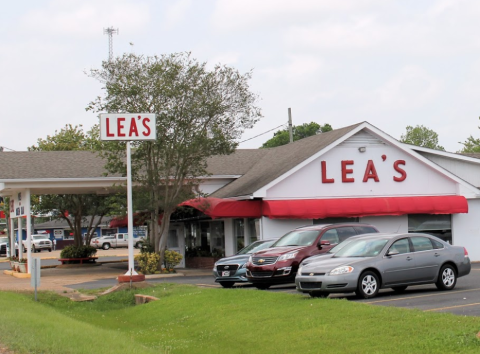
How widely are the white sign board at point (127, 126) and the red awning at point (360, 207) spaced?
9.07m

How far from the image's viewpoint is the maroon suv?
1992cm

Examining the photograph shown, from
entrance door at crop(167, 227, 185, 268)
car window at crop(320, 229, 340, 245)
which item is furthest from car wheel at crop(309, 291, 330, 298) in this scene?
entrance door at crop(167, 227, 185, 268)

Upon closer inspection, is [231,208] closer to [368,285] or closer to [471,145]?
[368,285]

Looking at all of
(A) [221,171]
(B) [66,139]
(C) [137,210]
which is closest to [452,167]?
(A) [221,171]

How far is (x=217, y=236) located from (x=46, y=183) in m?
8.39

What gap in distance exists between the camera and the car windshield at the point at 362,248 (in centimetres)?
1689

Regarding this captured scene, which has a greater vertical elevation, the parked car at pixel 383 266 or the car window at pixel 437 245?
the car window at pixel 437 245

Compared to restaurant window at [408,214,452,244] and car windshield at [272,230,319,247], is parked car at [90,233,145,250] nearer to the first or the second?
restaurant window at [408,214,452,244]

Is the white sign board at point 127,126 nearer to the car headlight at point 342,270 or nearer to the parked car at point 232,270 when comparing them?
the parked car at point 232,270

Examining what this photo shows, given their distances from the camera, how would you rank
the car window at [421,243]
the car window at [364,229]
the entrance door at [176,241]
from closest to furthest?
the car window at [421,243] → the car window at [364,229] → the entrance door at [176,241]

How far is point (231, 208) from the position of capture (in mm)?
31500

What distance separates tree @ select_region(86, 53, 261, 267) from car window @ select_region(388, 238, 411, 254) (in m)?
15.3

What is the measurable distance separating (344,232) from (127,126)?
7298 mm

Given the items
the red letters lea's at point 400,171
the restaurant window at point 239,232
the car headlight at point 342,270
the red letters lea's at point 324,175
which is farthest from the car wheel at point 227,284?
the red letters lea's at point 400,171
